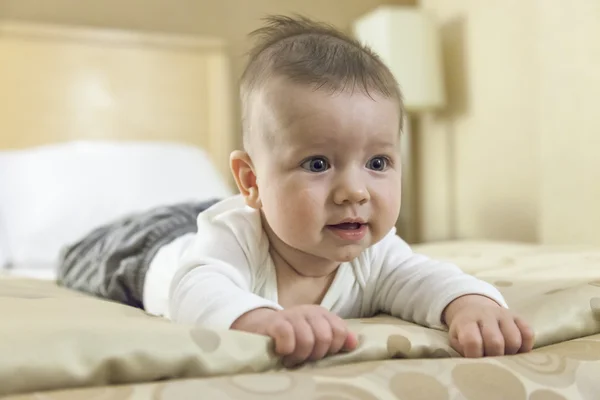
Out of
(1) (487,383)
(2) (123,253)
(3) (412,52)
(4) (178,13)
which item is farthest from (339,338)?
(4) (178,13)

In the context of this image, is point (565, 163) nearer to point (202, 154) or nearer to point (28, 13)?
point (202, 154)

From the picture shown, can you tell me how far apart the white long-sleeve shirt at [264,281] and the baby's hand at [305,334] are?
6 cm

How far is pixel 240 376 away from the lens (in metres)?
0.57

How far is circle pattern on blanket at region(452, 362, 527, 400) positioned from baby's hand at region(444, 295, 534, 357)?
0.06 metres

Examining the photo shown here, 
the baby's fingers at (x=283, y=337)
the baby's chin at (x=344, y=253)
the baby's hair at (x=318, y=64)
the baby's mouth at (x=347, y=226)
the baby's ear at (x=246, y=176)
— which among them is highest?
the baby's hair at (x=318, y=64)

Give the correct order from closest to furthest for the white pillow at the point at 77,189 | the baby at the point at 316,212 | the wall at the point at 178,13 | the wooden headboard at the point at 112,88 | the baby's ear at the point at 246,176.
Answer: the baby at the point at 316,212
the baby's ear at the point at 246,176
the white pillow at the point at 77,189
the wooden headboard at the point at 112,88
the wall at the point at 178,13

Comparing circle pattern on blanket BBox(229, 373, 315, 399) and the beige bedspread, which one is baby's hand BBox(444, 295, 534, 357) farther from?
circle pattern on blanket BBox(229, 373, 315, 399)

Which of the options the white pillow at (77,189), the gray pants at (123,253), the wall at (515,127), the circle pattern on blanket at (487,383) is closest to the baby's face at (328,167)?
the circle pattern on blanket at (487,383)

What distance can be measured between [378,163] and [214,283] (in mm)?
243

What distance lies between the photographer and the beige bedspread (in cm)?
54

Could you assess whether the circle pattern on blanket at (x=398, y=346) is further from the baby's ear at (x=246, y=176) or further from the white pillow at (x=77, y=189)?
the white pillow at (x=77, y=189)

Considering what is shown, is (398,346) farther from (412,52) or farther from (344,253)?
(412,52)

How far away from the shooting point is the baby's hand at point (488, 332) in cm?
68

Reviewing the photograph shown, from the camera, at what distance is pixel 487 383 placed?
60 centimetres
